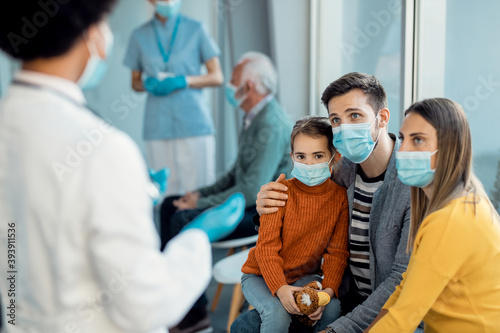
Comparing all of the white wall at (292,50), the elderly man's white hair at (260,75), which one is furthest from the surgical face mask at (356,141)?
the white wall at (292,50)

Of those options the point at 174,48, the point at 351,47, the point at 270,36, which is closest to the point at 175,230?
the point at 174,48

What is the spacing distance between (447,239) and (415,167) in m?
0.18

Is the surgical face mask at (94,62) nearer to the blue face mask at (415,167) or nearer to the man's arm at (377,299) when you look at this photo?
the blue face mask at (415,167)

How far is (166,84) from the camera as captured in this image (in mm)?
3068

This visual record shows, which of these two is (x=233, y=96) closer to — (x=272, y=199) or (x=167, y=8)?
(x=167, y=8)

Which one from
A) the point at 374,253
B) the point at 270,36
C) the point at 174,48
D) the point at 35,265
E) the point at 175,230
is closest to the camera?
the point at 35,265

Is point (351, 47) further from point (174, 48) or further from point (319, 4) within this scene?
point (174, 48)

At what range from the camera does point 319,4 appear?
3307mm

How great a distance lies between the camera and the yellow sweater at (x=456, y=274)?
1050 mm

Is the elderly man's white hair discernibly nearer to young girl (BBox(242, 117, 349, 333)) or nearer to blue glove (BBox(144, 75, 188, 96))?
blue glove (BBox(144, 75, 188, 96))

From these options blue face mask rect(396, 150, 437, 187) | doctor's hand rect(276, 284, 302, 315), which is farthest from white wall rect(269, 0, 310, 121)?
blue face mask rect(396, 150, 437, 187)

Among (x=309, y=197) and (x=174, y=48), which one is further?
(x=174, y=48)

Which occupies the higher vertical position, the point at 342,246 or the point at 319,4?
the point at 319,4

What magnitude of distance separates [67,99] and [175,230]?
75.0 inches
